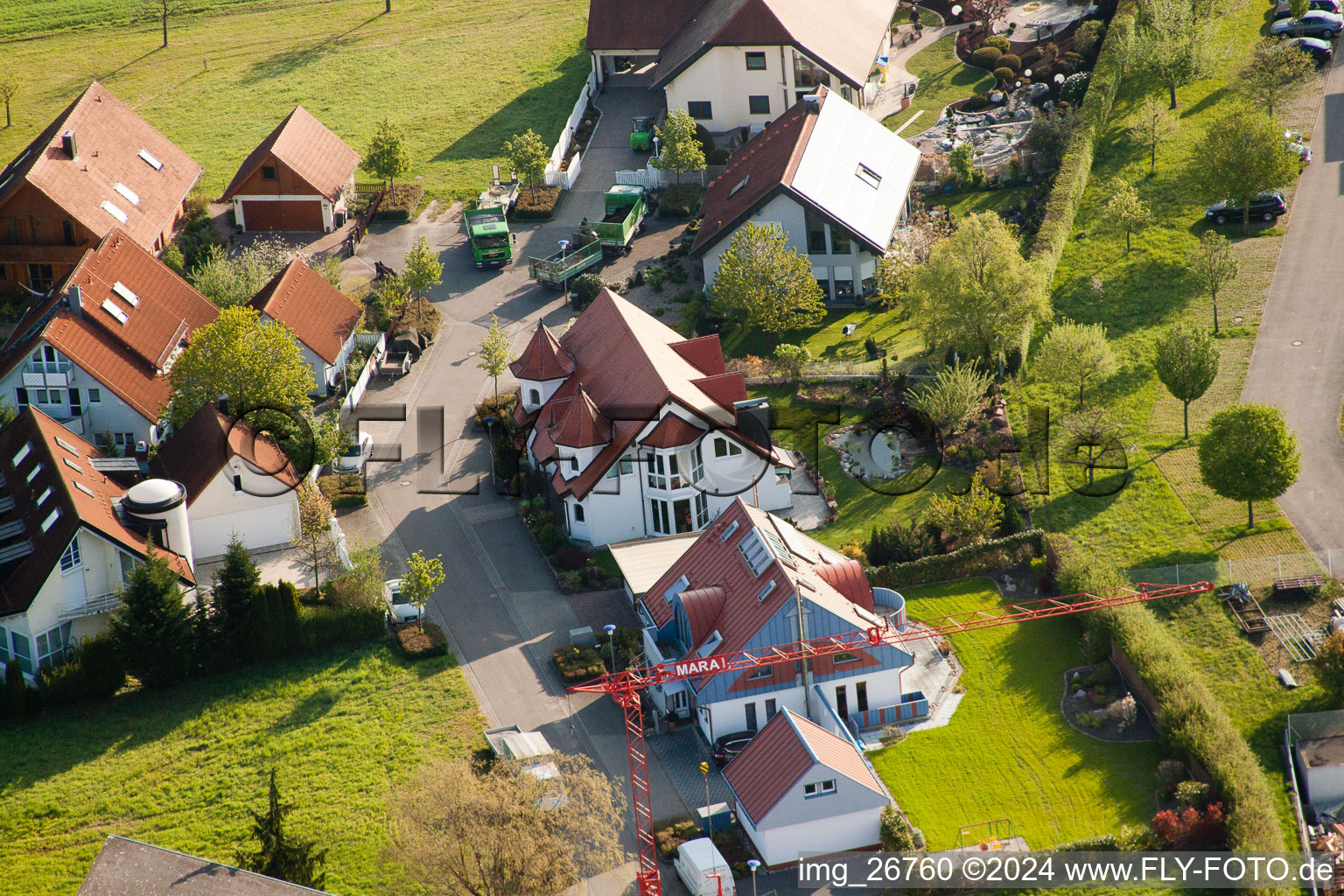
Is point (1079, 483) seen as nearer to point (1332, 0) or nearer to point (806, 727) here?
point (806, 727)

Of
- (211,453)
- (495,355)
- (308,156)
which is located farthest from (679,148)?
(211,453)

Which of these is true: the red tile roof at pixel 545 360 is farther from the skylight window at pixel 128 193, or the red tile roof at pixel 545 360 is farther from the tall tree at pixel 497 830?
Result: the skylight window at pixel 128 193

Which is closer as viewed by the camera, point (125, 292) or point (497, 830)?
point (497, 830)

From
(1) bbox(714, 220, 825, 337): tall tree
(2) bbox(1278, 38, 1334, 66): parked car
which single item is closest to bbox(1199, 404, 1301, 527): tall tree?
(1) bbox(714, 220, 825, 337): tall tree

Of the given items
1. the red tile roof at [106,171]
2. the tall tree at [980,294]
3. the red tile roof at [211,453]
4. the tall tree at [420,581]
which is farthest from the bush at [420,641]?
the red tile roof at [106,171]

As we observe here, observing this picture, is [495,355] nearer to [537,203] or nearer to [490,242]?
[490,242]

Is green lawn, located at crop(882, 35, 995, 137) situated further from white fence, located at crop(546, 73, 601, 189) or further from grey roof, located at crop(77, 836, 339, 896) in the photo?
grey roof, located at crop(77, 836, 339, 896)
